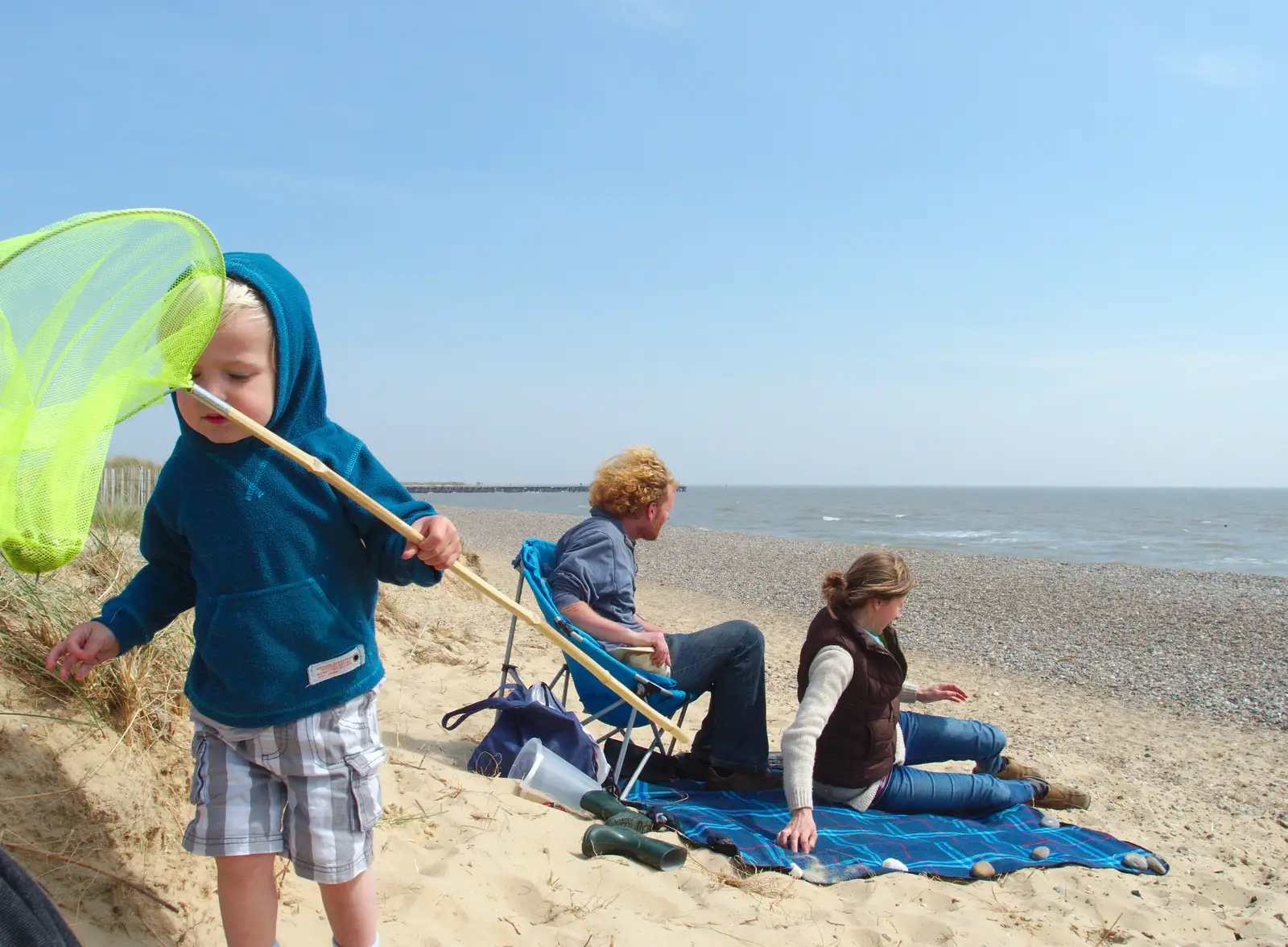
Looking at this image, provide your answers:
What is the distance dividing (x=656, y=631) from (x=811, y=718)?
965 millimetres

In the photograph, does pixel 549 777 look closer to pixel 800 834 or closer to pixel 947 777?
pixel 800 834

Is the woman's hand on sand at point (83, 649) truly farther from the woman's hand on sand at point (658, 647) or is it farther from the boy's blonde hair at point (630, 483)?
the boy's blonde hair at point (630, 483)

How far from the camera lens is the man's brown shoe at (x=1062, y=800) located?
4125mm

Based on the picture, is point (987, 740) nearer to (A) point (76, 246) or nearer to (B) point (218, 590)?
(B) point (218, 590)

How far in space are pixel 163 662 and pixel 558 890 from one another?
4.80 ft

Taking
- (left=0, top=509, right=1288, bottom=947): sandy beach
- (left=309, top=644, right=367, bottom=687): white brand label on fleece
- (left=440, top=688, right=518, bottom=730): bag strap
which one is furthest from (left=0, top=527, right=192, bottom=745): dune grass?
(left=440, top=688, right=518, bottom=730): bag strap

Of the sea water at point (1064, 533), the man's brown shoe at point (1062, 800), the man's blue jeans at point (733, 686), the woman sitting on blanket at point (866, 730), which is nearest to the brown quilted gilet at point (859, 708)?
the woman sitting on blanket at point (866, 730)

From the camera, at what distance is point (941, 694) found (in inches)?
160

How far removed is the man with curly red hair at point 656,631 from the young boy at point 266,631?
207 cm

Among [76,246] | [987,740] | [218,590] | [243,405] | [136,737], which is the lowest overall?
[987,740]

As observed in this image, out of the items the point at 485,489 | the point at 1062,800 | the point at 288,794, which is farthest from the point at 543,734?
the point at 485,489

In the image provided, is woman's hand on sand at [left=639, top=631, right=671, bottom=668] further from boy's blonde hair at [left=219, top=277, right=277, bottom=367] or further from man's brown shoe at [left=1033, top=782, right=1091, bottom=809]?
boy's blonde hair at [left=219, top=277, right=277, bottom=367]

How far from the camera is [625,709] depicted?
4.05 m

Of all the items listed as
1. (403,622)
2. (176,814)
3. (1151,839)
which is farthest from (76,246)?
(403,622)
